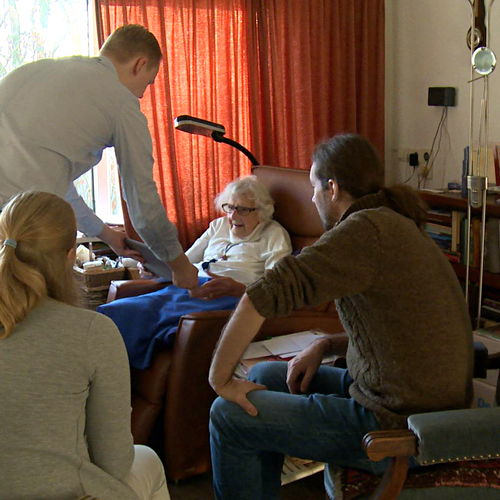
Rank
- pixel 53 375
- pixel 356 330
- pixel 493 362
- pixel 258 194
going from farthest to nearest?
pixel 258 194
pixel 493 362
pixel 356 330
pixel 53 375

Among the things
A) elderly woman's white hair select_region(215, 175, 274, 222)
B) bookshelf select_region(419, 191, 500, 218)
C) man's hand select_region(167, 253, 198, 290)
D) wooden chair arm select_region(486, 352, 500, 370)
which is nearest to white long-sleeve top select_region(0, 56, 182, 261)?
man's hand select_region(167, 253, 198, 290)

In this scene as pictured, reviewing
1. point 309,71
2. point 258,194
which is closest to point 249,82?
point 309,71

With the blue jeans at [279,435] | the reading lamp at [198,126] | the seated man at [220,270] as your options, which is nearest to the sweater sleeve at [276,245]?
the seated man at [220,270]

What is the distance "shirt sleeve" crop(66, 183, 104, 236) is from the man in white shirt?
0.87 ft

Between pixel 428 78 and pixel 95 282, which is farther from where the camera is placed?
pixel 428 78

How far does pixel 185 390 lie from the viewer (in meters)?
2.21

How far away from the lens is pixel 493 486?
53.8 inches

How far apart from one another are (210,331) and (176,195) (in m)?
1.50

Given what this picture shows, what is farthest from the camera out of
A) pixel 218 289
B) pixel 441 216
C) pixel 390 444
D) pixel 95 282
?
pixel 95 282

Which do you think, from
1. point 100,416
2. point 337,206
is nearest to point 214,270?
point 337,206

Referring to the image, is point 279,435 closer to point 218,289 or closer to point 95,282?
point 218,289

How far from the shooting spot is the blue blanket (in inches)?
92.0

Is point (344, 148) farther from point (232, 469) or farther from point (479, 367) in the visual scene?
point (232, 469)

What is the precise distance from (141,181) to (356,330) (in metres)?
1.05
